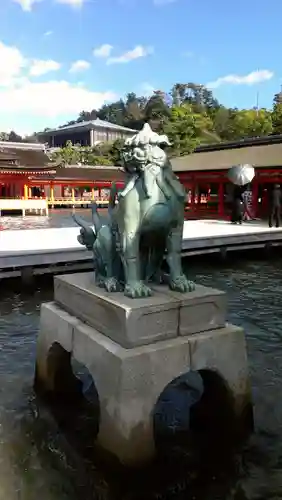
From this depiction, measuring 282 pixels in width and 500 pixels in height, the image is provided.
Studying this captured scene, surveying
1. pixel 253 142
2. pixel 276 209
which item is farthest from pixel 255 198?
pixel 253 142

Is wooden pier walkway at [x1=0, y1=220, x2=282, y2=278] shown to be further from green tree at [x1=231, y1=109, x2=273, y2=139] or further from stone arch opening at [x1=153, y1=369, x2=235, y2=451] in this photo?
green tree at [x1=231, y1=109, x2=273, y2=139]

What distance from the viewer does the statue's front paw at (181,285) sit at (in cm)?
378

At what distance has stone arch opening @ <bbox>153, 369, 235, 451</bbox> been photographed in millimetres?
3865

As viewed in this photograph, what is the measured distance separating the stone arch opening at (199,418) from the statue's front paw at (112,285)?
1044 mm

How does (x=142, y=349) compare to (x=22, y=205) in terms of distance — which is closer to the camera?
(x=142, y=349)

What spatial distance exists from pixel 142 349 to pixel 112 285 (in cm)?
76

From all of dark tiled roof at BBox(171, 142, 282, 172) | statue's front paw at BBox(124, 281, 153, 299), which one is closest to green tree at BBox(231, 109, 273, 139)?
dark tiled roof at BBox(171, 142, 282, 172)

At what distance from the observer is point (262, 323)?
6.87m

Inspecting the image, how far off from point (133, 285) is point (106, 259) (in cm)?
50

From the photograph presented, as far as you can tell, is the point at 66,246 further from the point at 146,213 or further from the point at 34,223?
the point at 34,223

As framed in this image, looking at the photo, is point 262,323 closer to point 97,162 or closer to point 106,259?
point 106,259

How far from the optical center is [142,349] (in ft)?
10.9

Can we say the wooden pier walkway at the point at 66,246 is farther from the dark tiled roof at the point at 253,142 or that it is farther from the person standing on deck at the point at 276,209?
the dark tiled roof at the point at 253,142

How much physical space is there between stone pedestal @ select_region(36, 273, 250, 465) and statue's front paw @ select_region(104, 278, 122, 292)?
0.09m
